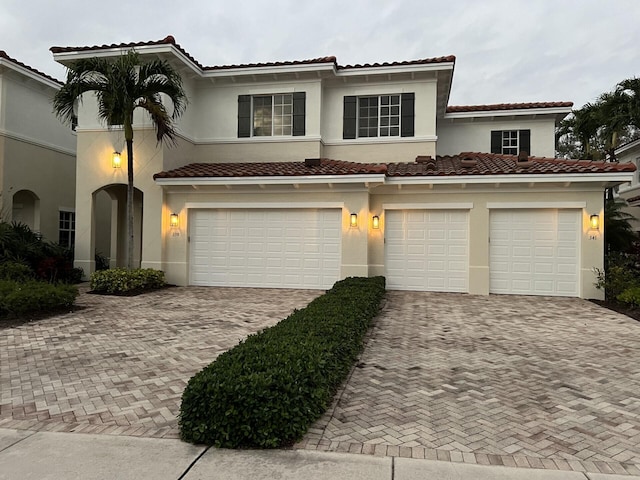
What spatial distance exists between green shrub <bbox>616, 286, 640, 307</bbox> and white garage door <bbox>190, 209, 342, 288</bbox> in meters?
6.79

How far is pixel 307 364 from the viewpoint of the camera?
3771mm

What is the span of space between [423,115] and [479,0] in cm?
547

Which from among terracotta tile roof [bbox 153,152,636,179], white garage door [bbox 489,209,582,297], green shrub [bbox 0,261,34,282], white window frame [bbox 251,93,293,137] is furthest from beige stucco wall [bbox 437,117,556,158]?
green shrub [bbox 0,261,34,282]

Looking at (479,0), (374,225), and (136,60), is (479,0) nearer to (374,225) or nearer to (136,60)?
(374,225)

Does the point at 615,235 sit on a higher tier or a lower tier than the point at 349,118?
lower

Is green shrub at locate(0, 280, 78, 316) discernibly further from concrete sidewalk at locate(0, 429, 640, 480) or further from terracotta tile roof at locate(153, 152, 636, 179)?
concrete sidewalk at locate(0, 429, 640, 480)

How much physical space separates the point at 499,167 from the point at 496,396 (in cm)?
878

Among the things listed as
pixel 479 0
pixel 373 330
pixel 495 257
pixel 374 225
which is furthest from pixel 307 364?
pixel 479 0

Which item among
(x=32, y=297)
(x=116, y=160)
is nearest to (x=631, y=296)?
(x=32, y=297)

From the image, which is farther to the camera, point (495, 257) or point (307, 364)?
point (495, 257)

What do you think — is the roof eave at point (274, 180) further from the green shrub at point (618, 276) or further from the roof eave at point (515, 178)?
the green shrub at point (618, 276)

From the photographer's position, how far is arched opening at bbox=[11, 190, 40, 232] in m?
14.8

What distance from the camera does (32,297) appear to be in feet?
25.9

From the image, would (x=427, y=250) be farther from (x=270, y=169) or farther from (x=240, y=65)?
(x=240, y=65)
